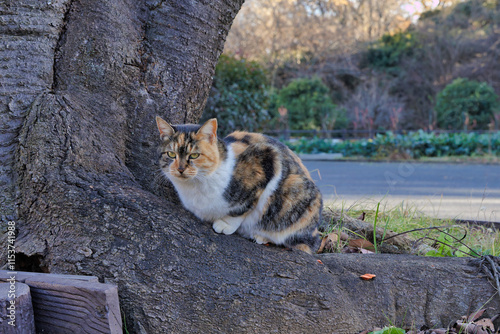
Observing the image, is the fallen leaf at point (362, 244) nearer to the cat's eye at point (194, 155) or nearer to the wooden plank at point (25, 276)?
the cat's eye at point (194, 155)

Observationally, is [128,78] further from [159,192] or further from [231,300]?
[231,300]

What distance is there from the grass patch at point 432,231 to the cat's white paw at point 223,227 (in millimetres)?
1010

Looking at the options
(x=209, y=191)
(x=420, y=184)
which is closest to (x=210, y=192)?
(x=209, y=191)

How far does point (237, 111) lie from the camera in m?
9.73

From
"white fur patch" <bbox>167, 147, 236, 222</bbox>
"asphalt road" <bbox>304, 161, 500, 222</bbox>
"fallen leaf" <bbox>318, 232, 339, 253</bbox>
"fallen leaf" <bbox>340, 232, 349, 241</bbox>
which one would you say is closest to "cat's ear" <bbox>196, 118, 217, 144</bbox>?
"white fur patch" <bbox>167, 147, 236, 222</bbox>

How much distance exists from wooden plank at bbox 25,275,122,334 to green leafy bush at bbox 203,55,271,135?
8.03m

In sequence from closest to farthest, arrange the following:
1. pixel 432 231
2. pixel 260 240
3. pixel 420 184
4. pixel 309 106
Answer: pixel 260 240 → pixel 432 231 → pixel 420 184 → pixel 309 106

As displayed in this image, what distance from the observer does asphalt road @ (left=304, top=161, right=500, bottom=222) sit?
530cm

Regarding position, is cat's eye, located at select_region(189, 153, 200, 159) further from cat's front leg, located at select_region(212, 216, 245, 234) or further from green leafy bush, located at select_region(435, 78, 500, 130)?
green leafy bush, located at select_region(435, 78, 500, 130)

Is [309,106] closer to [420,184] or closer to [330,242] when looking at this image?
[420,184]

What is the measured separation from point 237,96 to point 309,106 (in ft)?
25.0

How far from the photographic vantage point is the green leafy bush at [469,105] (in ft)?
52.1

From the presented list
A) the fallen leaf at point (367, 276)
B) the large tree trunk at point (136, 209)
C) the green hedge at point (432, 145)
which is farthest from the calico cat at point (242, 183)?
the green hedge at point (432, 145)

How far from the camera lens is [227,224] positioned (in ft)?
6.93
